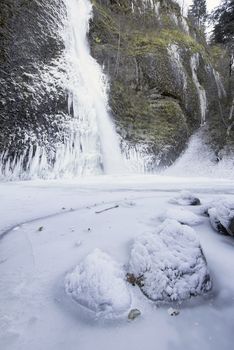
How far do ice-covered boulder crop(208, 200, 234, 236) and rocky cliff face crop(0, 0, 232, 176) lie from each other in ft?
23.3

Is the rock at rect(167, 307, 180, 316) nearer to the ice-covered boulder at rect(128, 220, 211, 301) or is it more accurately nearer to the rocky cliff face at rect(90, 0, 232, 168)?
the ice-covered boulder at rect(128, 220, 211, 301)

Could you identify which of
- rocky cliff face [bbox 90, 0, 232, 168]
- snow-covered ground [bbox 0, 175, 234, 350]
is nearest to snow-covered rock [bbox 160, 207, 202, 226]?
snow-covered ground [bbox 0, 175, 234, 350]

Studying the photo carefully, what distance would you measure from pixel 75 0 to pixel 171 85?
21.2ft

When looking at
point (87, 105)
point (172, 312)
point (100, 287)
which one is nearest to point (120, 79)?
point (87, 105)

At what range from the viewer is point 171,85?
16734 millimetres

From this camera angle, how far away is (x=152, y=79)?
16281 millimetres

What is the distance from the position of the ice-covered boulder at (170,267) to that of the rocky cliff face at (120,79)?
752cm

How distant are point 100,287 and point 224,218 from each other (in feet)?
6.51

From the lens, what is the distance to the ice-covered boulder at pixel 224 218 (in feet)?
11.5

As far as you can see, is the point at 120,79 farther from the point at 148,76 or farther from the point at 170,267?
the point at 170,267

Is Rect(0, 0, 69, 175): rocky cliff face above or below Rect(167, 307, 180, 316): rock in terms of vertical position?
above

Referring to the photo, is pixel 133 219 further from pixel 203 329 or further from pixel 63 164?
pixel 63 164

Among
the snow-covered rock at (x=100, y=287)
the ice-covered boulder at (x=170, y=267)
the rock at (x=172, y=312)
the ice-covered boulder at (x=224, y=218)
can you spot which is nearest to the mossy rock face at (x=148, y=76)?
the ice-covered boulder at (x=224, y=218)

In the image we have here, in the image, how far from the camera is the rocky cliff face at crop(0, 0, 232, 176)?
10.1 metres
